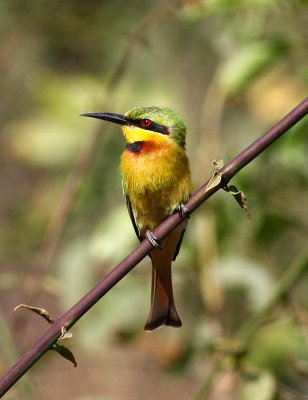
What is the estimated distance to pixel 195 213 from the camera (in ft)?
6.97

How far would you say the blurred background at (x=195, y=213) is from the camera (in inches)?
76.5

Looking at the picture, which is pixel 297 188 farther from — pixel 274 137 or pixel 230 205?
pixel 274 137

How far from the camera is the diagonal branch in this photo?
3.29ft

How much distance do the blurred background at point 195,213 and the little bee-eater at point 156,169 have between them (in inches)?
6.0

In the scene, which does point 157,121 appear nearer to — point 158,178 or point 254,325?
point 158,178

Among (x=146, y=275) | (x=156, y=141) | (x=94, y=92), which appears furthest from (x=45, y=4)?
(x=156, y=141)

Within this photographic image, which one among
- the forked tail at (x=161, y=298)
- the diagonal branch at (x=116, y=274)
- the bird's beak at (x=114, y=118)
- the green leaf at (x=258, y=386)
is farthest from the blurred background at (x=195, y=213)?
A: the diagonal branch at (x=116, y=274)

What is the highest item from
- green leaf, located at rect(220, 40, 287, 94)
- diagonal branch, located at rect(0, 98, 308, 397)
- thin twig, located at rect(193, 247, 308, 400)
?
green leaf, located at rect(220, 40, 287, 94)

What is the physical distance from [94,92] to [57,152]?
8.7 inches

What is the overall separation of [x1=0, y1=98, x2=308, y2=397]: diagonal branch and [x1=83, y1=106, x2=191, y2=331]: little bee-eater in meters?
0.69

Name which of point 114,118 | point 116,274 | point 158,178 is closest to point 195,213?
point 158,178

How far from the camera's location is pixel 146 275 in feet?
7.41

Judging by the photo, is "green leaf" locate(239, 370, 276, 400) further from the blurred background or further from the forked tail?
the forked tail

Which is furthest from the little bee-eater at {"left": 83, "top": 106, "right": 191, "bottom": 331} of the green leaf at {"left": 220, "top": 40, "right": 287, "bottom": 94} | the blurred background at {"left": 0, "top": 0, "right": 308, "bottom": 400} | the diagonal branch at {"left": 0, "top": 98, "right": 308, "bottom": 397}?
the diagonal branch at {"left": 0, "top": 98, "right": 308, "bottom": 397}
